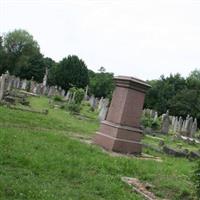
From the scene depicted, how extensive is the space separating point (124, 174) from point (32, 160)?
6.62 feet

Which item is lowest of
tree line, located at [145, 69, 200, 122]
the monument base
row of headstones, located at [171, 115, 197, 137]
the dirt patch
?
the dirt patch

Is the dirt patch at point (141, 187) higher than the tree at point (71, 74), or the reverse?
the tree at point (71, 74)

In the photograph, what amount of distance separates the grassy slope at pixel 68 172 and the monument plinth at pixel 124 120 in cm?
131

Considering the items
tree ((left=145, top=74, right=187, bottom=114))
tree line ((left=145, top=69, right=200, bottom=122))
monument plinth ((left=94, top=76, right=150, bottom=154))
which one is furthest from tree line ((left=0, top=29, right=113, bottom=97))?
monument plinth ((left=94, top=76, right=150, bottom=154))

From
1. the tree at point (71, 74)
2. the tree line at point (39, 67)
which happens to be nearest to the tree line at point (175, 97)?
the tree line at point (39, 67)

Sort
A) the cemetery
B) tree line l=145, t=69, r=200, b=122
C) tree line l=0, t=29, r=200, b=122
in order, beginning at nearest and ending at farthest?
the cemetery, tree line l=145, t=69, r=200, b=122, tree line l=0, t=29, r=200, b=122

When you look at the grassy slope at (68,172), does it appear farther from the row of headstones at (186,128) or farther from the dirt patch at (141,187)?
the row of headstones at (186,128)

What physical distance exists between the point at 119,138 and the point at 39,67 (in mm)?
72535

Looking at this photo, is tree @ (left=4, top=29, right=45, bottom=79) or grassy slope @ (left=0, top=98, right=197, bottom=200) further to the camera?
tree @ (left=4, top=29, right=45, bottom=79)

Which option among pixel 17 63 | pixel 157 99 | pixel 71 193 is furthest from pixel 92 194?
pixel 17 63

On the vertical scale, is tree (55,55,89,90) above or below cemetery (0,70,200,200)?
above

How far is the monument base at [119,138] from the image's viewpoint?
13219mm

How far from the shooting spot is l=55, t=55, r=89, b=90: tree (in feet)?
256

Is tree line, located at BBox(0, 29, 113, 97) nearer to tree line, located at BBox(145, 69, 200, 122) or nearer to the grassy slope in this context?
tree line, located at BBox(145, 69, 200, 122)
